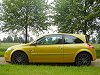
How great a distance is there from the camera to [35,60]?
46.9ft

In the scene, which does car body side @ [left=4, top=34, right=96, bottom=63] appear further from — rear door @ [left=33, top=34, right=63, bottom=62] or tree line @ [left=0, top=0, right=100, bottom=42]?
tree line @ [left=0, top=0, right=100, bottom=42]

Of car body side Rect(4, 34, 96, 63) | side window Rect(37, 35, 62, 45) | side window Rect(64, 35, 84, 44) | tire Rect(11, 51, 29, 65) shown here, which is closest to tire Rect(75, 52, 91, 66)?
car body side Rect(4, 34, 96, 63)

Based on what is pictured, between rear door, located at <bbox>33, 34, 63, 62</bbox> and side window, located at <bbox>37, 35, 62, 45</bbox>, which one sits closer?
rear door, located at <bbox>33, 34, 63, 62</bbox>

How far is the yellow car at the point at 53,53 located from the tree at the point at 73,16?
22.6 metres

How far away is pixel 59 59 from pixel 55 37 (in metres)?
1.18

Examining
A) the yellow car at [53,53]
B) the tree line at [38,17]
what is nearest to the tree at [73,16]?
the tree line at [38,17]

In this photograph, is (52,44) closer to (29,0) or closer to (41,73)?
(41,73)

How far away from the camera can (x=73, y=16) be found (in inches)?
1534

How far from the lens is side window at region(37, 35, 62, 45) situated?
14.5 metres

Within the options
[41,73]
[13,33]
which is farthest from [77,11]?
[41,73]

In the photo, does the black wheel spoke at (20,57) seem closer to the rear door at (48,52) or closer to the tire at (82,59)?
the rear door at (48,52)

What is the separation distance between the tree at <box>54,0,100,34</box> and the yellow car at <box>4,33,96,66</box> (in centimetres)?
2258

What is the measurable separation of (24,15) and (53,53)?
24.2 metres

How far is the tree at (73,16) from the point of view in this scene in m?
37.8
